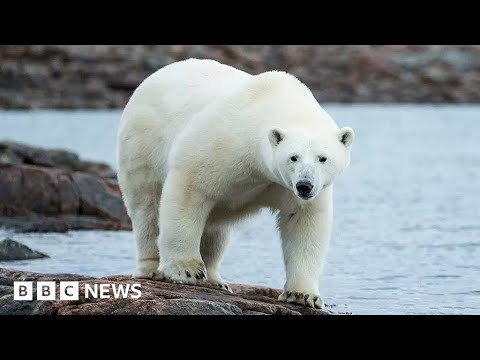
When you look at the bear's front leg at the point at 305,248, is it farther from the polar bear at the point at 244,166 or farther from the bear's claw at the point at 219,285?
the bear's claw at the point at 219,285

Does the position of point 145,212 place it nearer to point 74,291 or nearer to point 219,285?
point 219,285

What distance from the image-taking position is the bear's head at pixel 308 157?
758cm

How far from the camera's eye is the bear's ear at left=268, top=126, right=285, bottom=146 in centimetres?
784

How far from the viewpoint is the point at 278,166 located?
7863 mm

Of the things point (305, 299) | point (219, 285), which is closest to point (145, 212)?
point (219, 285)

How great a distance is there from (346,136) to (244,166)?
73 centimetres

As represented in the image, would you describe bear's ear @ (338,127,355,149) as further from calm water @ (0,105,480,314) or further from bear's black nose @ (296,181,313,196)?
calm water @ (0,105,480,314)

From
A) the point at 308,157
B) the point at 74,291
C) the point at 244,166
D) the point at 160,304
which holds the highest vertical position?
the point at 244,166

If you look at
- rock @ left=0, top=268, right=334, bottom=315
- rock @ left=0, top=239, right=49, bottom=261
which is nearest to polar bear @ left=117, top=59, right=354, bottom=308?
→ rock @ left=0, top=268, right=334, bottom=315

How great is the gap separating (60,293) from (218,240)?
79.0 inches

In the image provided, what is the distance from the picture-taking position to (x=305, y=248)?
8508 millimetres

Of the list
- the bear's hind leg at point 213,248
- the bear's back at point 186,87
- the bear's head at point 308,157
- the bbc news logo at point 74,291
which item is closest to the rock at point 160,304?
the bbc news logo at point 74,291

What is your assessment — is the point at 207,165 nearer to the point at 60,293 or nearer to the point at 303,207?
the point at 303,207
